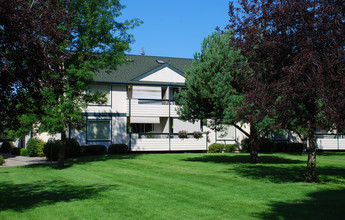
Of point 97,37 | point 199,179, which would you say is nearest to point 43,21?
point 199,179

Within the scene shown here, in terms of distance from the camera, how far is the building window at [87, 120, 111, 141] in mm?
30719

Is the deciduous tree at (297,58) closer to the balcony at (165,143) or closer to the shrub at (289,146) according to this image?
the balcony at (165,143)

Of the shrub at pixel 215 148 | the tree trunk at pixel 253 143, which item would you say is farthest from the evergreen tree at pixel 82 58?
the shrub at pixel 215 148

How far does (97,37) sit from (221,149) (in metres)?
16.9

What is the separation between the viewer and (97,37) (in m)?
21.1

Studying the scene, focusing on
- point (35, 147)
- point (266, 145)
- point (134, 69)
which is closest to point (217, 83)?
point (134, 69)

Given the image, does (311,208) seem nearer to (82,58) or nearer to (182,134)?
(82,58)

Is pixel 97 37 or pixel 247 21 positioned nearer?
pixel 247 21

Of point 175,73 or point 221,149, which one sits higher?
point 175,73

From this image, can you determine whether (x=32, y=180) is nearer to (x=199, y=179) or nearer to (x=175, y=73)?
(x=199, y=179)

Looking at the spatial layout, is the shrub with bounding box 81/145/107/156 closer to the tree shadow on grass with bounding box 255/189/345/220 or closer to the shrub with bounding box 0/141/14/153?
the shrub with bounding box 0/141/14/153

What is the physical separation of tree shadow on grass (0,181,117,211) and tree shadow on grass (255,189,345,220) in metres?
5.20

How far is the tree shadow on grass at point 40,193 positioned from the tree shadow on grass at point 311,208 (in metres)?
5.20

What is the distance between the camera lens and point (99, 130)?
102 ft
